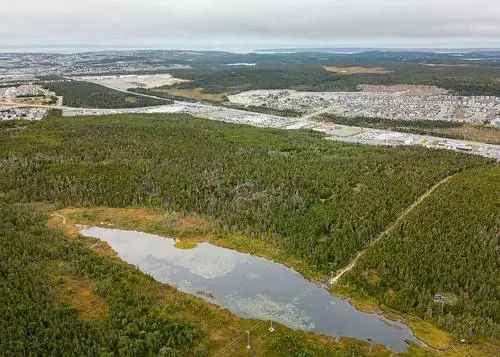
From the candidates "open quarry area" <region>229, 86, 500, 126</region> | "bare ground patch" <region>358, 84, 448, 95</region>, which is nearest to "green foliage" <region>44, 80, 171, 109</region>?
"open quarry area" <region>229, 86, 500, 126</region>

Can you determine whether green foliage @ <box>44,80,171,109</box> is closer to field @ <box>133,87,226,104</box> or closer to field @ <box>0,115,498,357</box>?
field @ <box>133,87,226,104</box>

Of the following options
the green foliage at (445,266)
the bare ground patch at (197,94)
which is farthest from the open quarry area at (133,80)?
the green foliage at (445,266)

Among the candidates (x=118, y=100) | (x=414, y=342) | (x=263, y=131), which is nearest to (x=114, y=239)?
(x=414, y=342)

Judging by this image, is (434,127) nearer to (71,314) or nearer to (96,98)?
(96,98)

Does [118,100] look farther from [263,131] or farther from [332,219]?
[332,219]

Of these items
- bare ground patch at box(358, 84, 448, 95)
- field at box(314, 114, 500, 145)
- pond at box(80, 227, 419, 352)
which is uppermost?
bare ground patch at box(358, 84, 448, 95)

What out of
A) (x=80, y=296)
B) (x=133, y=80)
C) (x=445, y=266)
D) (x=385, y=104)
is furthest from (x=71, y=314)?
(x=133, y=80)
